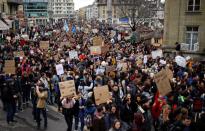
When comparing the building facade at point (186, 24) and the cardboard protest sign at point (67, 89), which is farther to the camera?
the building facade at point (186, 24)

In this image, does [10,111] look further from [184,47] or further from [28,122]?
[184,47]

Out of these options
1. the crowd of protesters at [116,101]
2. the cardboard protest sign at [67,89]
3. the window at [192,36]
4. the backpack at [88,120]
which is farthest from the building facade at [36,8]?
the backpack at [88,120]

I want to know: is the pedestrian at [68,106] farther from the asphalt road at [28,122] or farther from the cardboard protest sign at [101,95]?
the asphalt road at [28,122]

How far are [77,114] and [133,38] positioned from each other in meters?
26.3

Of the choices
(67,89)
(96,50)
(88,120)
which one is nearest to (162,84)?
(88,120)

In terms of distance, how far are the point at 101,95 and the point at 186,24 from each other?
73.3 feet

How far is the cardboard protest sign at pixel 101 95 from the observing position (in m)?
11.9

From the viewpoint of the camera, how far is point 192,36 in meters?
32.2

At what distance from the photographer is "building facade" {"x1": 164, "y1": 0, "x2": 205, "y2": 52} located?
31.7m

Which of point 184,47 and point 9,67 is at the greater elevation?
point 184,47

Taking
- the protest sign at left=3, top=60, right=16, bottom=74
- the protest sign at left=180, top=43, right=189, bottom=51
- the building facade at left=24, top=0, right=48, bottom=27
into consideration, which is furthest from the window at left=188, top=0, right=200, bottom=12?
the building facade at left=24, top=0, right=48, bottom=27

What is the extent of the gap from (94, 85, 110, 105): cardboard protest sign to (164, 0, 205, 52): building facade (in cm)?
2120

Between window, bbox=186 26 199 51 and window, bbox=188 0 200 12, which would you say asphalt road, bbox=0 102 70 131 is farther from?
window, bbox=188 0 200 12

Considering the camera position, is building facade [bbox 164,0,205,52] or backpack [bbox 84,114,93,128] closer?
backpack [bbox 84,114,93,128]
